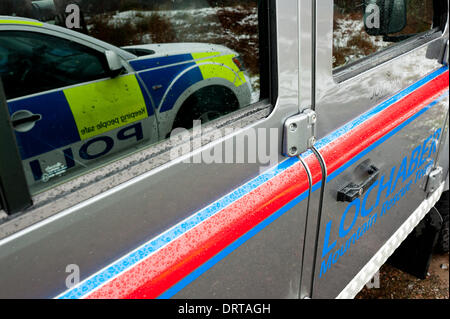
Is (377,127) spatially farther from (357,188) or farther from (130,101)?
(130,101)

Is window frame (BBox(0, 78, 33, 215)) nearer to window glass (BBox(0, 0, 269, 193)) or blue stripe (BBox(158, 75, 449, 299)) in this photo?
window glass (BBox(0, 0, 269, 193))

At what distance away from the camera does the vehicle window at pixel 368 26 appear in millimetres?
1276

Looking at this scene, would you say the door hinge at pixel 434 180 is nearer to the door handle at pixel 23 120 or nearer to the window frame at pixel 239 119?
the window frame at pixel 239 119

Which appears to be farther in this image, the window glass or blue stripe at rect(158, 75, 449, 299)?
the window glass

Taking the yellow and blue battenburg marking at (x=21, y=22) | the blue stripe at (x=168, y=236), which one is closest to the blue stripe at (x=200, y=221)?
the blue stripe at (x=168, y=236)

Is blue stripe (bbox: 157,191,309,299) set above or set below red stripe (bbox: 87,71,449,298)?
below

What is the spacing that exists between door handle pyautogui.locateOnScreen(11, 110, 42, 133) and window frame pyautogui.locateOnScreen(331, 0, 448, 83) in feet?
2.81

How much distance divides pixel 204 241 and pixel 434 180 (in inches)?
65.8

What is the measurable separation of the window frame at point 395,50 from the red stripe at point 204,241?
1.23ft

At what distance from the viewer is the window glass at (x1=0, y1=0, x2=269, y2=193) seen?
1030 millimetres

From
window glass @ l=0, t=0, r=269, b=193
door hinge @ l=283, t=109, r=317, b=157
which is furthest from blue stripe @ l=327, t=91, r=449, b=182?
window glass @ l=0, t=0, r=269, b=193
